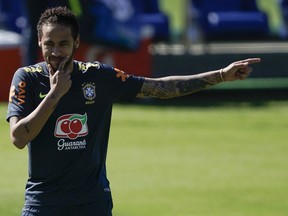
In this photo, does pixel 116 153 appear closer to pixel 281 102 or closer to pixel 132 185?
pixel 132 185

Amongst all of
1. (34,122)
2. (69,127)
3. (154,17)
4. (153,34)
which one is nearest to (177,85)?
(69,127)

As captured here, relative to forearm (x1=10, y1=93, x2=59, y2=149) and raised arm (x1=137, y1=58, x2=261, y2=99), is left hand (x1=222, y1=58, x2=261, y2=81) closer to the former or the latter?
raised arm (x1=137, y1=58, x2=261, y2=99)

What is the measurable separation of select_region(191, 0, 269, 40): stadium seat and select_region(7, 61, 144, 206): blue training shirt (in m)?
16.9

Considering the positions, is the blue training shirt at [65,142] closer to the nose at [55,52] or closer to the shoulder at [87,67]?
the shoulder at [87,67]

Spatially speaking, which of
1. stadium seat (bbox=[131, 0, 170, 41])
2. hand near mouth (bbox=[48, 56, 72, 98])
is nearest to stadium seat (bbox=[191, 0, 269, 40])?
stadium seat (bbox=[131, 0, 170, 41])

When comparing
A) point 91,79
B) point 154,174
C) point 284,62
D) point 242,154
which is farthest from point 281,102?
point 91,79

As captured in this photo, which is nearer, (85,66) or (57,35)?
(57,35)

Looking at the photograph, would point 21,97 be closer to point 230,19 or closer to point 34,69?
point 34,69

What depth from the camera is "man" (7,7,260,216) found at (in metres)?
5.41

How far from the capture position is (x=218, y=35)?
22.7 meters

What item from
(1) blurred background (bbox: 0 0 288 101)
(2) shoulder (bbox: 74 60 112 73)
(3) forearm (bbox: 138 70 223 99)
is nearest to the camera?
(2) shoulder (bbox: 74 60 112 73)

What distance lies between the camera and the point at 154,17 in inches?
872

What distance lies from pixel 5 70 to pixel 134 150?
6364mm

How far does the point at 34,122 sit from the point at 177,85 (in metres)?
1.31
